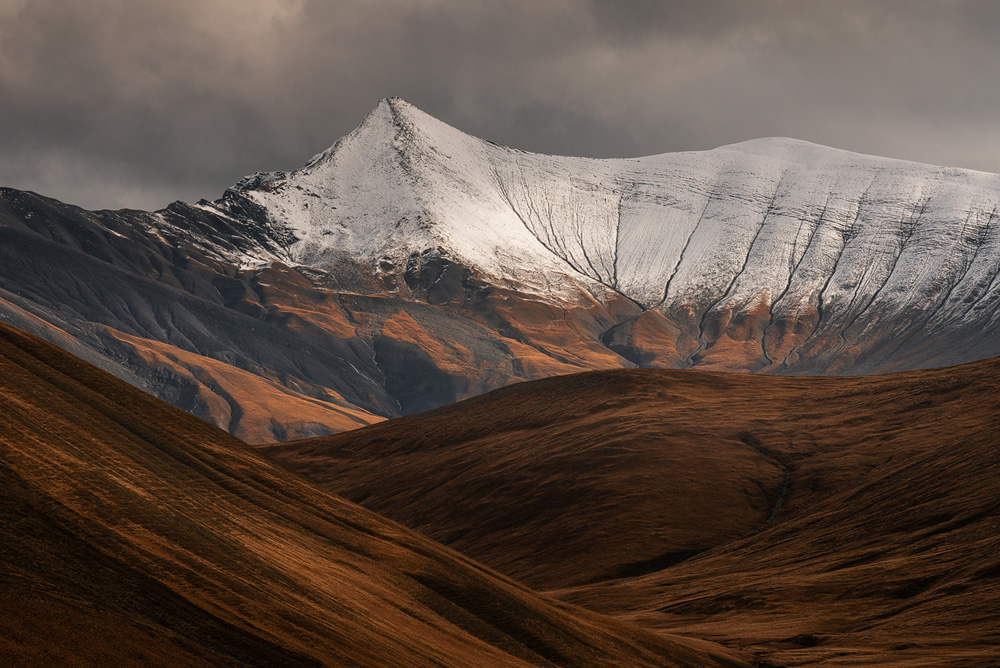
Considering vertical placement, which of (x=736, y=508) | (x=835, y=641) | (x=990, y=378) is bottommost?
(x=835, y=641)

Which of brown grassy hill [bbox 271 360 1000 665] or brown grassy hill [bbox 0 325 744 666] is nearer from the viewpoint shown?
brown grassy hill [bbox 0 325 744 666]

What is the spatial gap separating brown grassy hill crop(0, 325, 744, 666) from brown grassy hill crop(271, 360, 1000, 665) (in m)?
23.6

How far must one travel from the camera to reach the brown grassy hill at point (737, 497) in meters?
85.3

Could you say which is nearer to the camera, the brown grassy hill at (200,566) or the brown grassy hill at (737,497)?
the brown grassy hill at (200,566)

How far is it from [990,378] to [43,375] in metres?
129

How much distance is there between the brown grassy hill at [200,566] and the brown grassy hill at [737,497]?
23.6 meters

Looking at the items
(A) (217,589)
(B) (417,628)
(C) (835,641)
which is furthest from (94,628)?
(C) (835,641)

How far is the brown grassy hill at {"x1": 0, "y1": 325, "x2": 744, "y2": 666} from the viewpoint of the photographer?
36.1 meters

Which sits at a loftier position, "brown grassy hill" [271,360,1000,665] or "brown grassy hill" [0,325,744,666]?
"brown grassy hill" [271,360,1000,665]

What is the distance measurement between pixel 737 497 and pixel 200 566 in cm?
10055

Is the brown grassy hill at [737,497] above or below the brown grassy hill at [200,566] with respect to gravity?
above

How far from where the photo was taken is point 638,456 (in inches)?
5827

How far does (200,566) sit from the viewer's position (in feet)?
141

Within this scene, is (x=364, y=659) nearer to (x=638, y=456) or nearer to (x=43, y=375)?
(x=43, y=375)
